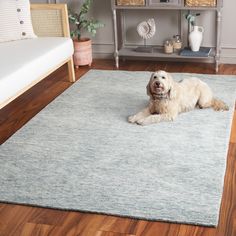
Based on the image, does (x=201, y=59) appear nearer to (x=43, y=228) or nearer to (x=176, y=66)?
(x=176, y=66)

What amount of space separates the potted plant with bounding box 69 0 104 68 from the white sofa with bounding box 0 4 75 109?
390 mm

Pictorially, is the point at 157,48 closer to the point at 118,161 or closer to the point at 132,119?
the point at 132,119

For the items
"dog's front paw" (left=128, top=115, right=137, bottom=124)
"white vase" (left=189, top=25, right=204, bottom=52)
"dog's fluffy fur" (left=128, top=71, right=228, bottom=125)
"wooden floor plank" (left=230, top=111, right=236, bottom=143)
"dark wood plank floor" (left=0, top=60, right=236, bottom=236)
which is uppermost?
"white vase" (left=189, top=25, right=204, bottom=52)

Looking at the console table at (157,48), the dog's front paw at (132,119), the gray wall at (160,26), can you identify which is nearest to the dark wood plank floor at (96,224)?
the dog's front paw at (132,119)

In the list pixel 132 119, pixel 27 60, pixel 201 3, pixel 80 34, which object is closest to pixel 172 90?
pixel 132 119

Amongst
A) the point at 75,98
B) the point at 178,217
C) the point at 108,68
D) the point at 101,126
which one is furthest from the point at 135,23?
the point at 178,217

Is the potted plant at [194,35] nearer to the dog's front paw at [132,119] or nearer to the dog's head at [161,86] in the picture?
the dog's head at [161,86]

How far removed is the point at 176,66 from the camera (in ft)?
13.9

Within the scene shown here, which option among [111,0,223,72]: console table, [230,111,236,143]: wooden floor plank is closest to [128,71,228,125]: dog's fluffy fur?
[230,111,236,143]: wooden floor plank

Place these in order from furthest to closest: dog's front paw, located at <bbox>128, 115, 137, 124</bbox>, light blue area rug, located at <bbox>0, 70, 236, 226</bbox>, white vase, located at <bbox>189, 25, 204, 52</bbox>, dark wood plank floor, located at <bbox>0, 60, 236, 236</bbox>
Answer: white vase, located at <bbox>189, 25, 204, 52</bbox>
dog's front paw, located at <bbox>128, 115, 137, 124</bbox>
light blue area rug, located at <bbox>0, 70, 236, 226</bbox>
dark wood plank floor, located at <bbox>0, 60, 236, 236</bbox>

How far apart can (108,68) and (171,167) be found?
6.58ft

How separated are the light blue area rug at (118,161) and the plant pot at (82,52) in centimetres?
86

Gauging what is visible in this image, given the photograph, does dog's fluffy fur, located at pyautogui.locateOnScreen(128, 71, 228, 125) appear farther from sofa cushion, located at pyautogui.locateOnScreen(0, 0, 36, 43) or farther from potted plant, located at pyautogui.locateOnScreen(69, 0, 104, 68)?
potted plant, located at pyautogui.locateOnScreen(69, 0, 104, 68)

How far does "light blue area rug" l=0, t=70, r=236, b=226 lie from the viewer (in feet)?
7.09
